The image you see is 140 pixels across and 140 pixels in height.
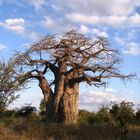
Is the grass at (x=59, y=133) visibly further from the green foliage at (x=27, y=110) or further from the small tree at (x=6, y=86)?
the green foliage at (x=27, y=110)


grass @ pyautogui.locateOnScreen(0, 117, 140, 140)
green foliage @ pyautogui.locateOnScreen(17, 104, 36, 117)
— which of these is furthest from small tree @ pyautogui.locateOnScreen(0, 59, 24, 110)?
green foliage @ pyautogui.locateOnScreen(17, 104, 36, 117)

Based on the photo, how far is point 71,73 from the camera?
30031 mm

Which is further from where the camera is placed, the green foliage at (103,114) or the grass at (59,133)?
the green foliage at (103,114)

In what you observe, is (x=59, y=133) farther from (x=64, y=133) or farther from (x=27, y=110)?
(x=27, y=110)

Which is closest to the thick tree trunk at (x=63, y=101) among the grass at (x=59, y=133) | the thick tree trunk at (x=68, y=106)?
the thick tree trunk at (x=68, y=106)

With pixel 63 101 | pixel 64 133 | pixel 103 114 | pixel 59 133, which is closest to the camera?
pixel 64 133

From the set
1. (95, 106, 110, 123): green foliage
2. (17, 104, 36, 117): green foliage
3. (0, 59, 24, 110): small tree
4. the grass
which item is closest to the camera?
the grass

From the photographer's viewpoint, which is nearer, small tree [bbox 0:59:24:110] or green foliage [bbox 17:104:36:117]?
small tree [bbox 0:59:24:110]

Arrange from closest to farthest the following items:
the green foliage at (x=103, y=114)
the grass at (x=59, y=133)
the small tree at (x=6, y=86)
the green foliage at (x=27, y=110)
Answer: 1. the grass at (x=59, y=133)
2. the small tree at (x=6, y=86)
3. the green foliage at (x=103, y=114)
4. the green foliage at (x=27, y=110)

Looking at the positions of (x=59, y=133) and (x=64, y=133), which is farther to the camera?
(x=59, y=133)

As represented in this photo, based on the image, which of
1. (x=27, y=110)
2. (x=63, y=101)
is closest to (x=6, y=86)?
(x=63, y=101)

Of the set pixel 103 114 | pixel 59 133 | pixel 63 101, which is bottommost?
pixel 59 133

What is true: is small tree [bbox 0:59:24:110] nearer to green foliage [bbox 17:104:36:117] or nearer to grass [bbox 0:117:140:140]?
grass [bbox 0:117:140:140]

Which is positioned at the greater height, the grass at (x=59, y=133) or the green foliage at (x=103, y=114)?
the green foliage at (x=103, y=114)
